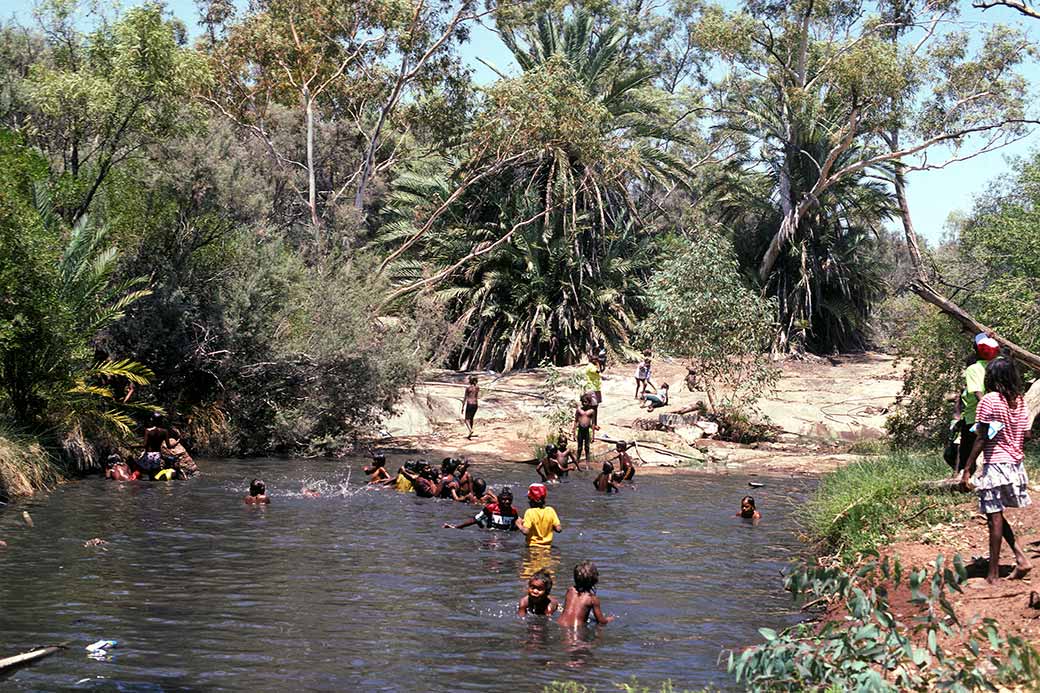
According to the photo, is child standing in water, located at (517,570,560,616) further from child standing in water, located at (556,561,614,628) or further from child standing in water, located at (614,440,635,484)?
child standing in water, located at (614,440,635,484)

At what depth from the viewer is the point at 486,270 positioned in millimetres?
39219

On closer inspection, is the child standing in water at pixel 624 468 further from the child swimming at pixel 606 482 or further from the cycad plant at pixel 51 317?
the cycad plant at pixel 51 317

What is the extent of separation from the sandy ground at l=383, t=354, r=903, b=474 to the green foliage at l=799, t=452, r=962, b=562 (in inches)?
410

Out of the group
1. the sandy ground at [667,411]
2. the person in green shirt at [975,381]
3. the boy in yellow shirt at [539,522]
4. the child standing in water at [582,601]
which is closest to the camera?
the person in green shirt at [975,381]

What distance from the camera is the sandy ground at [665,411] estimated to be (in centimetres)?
2781

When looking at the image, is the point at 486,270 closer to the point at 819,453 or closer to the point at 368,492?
the point at 819,453

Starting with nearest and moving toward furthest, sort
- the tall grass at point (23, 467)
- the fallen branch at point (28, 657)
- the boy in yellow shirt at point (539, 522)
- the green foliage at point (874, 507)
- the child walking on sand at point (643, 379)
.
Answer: the fallen branch at point (28, 657) → the green foliage at point (874, 507) → the boy in yellow shirt at point (539, 522) → the tall grass at point (23, 467) → the child walking on sand at point (643, 379)

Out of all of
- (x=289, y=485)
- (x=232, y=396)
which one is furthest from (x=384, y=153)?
(x=289, y=485)

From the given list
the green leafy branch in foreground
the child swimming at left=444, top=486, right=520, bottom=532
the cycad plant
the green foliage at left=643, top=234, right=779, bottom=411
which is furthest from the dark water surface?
the green foliage at left=643, top=234, right=779, bottom=411

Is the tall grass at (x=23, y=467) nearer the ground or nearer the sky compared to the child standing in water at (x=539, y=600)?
nearer the sky

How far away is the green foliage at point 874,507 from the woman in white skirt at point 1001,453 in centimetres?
208

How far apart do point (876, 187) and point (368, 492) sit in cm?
2744

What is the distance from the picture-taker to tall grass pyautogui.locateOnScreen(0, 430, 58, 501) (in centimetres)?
1845

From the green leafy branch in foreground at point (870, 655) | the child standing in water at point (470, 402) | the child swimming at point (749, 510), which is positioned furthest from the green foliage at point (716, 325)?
the green leafy branch in foreground at point (870, 655)
